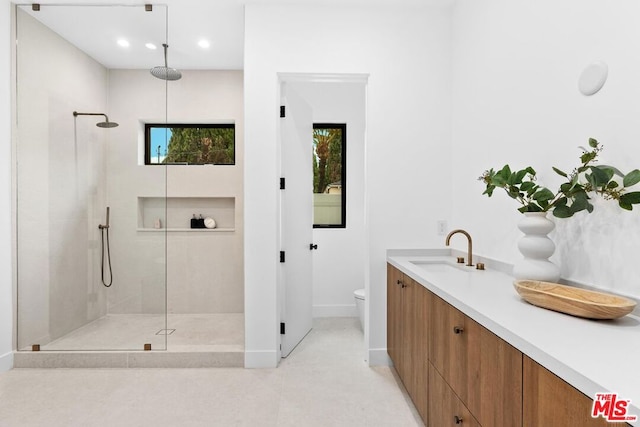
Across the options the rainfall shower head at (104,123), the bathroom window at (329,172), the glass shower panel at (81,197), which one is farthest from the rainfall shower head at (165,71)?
the bathroom window at (329,172)

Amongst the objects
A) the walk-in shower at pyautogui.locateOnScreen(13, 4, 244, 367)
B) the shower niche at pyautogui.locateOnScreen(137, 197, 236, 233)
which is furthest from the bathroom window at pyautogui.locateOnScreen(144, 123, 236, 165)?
the shower niche at pyautogui.locateOnScreen(137, 197, 236, 233)

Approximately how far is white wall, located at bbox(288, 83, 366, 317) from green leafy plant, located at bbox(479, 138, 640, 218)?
7.62 ft

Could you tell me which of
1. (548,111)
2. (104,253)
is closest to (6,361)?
(104,253)

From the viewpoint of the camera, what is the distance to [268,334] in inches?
104

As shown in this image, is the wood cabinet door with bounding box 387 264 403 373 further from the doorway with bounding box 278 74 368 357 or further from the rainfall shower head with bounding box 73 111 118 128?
the rainfall shower head with bounding box 73 111 118 128

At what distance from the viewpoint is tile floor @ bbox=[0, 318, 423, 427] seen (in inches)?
77.9

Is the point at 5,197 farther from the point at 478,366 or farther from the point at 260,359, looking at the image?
the point at 478,366

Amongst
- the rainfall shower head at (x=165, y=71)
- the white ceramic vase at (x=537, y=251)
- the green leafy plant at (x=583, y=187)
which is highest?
the rainfall shower head at (x=165, y=71)

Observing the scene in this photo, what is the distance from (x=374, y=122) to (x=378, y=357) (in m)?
1.83

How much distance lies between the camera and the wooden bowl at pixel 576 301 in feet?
3.44

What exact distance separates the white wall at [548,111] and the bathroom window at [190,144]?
2396 millimetres

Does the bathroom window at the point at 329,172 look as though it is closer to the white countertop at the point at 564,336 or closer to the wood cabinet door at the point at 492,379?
the white countertop at the point at 564,336

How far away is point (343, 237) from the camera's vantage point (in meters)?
3.95

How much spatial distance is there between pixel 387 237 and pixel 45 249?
268 cm
